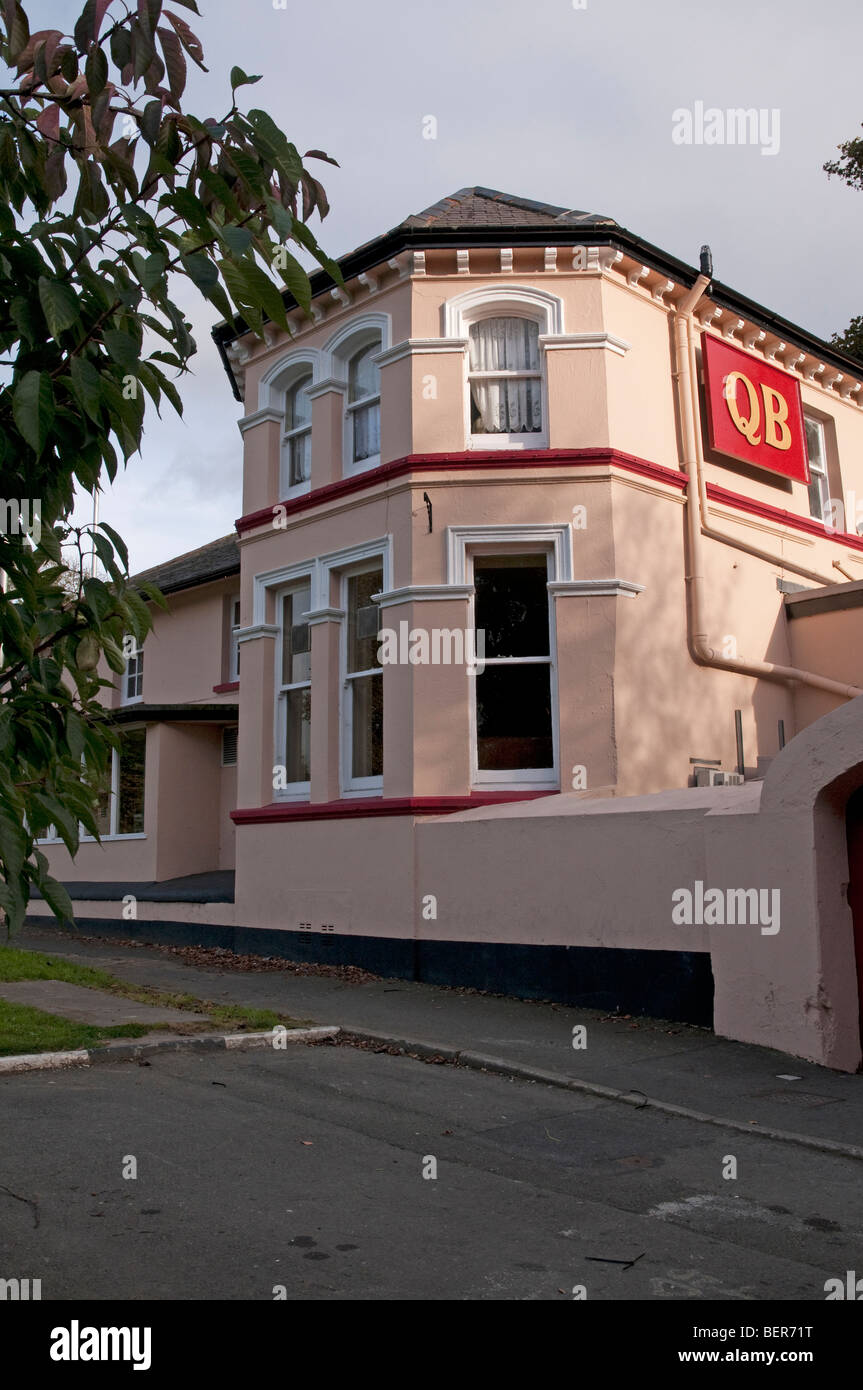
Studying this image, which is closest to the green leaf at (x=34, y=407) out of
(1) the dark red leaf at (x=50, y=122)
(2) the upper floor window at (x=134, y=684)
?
(1) the dark red leaf at (x=50, y=122)

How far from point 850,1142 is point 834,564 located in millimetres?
11418

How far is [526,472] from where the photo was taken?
13031 millimetres

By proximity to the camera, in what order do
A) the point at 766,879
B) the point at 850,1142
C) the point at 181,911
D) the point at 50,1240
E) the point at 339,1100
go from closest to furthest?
the point at 50,1240 → the point at 850,1142 → the point at 339,1100 → the point at 766,879 → the point at 181,911

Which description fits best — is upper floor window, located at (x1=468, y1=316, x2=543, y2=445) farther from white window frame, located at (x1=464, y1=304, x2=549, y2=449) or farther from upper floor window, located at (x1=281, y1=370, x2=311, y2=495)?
upper floor window, located at (x1=281, y1=370, x2=311, y2=495)

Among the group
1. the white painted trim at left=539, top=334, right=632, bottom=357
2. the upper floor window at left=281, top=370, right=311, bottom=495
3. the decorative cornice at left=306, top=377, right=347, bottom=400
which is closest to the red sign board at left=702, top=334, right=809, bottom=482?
the white painted trim at left=539, top=334, right=632, bottom=357

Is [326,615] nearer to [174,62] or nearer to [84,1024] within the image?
[84,1024]

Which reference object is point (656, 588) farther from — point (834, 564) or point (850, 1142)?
point (850, 1142)

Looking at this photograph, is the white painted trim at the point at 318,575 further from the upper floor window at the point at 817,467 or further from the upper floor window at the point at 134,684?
the upper floor window at the point at 134,684

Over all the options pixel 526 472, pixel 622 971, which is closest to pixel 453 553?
pixel 526 472

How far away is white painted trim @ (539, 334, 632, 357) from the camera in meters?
13.3

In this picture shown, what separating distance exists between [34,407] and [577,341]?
38.8 feet

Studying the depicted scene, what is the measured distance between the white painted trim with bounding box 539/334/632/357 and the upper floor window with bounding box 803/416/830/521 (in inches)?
187

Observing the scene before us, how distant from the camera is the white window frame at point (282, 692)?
14.8m

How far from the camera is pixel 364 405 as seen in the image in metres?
14.5
